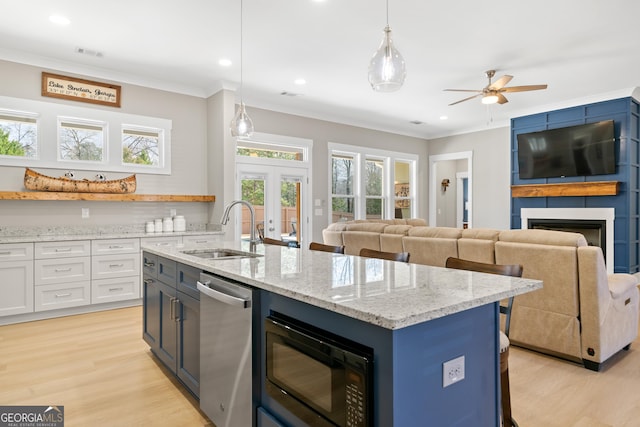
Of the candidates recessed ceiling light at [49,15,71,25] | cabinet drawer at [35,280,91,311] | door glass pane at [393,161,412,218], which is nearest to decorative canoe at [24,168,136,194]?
cabinet drawer at [35,280,91,311]

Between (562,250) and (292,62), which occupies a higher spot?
(292,62)

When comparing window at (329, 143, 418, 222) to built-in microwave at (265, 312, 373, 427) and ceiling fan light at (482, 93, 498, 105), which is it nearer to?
ceiling fan light at (482, 93, 498, 105)

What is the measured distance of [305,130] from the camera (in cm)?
688

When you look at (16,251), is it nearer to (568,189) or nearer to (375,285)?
(375,285)

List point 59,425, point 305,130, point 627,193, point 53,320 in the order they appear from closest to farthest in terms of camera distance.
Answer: point 59,425, point 53,320, point 627,193, point 305,130

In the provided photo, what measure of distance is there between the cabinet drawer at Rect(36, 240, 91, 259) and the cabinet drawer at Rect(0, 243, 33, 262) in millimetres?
77

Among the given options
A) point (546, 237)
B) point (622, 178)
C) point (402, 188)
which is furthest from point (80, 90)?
point (622, 178)

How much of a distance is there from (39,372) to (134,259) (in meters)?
1.98

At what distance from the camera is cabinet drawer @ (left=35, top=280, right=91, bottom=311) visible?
412 centimetres

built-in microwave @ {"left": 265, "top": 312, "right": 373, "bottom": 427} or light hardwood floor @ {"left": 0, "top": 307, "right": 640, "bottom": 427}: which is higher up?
built-in microwave @ {"left": 265, "top": 312, "right": 373, "bottom": 427}

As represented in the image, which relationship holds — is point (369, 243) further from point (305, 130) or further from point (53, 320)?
point (53, 320)

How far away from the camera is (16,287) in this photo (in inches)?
157

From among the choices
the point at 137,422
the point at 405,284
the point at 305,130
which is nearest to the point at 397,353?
the point at 405,284

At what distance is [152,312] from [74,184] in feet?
8.44
